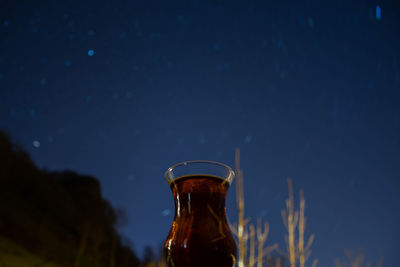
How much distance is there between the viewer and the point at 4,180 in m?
16.0

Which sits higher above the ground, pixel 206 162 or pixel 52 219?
pixel 52 219

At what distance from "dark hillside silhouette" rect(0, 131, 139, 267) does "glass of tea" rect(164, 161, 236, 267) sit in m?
12.3

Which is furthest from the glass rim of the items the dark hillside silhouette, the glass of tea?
the dark hillside silhouette

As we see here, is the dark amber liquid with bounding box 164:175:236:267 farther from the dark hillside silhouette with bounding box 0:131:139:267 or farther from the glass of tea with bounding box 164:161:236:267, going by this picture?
the dark hillside silhouette with bounding box 0:131:139:267

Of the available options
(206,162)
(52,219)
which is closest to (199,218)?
(206,162)

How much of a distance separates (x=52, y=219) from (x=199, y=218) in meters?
18.1

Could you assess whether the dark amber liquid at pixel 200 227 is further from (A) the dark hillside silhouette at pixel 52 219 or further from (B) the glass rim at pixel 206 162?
(A) the dark hillside silhouette at pixel 52 219

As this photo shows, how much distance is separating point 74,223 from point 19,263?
8.76 meters

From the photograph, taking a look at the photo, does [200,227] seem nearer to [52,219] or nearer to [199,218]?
[199,218]

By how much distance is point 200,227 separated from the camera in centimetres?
91

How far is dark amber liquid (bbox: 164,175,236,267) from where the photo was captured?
849 mm

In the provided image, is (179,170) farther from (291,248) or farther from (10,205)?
(10,205)

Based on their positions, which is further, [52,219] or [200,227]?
[52,219]

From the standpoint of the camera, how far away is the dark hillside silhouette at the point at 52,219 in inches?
504
